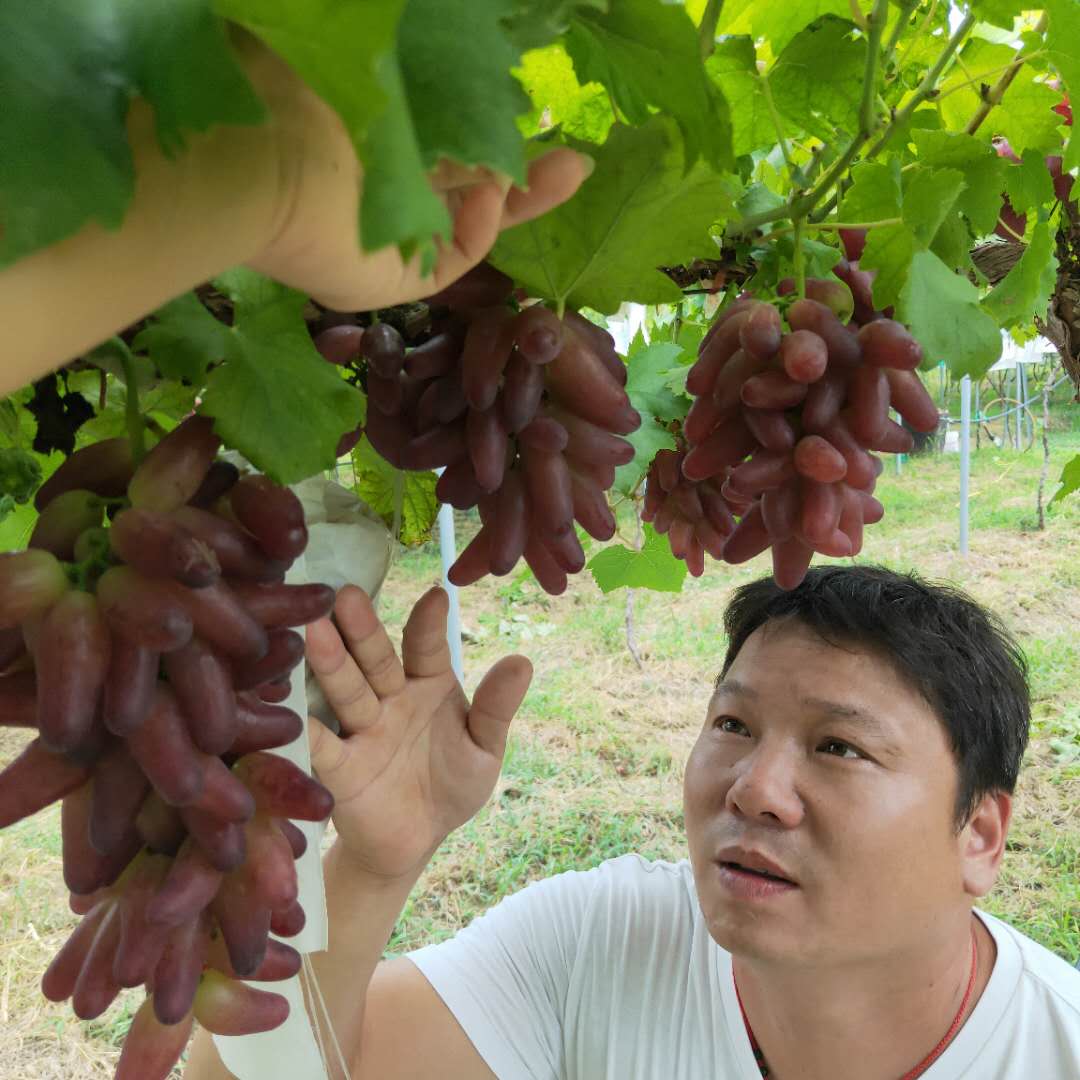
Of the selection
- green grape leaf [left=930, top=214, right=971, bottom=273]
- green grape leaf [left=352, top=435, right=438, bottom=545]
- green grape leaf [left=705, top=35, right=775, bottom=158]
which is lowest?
green grape leaf [left=352, top=435, right=438, bottom=545]

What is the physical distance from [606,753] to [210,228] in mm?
3194

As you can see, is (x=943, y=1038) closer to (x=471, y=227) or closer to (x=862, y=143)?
(x=862, y=143)

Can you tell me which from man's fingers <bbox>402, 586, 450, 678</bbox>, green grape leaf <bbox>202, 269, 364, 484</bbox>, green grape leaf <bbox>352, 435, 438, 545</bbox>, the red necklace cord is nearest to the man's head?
the red necklace cord

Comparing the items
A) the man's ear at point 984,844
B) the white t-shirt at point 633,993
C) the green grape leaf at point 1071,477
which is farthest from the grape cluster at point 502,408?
the white t-shirt at point 633,993

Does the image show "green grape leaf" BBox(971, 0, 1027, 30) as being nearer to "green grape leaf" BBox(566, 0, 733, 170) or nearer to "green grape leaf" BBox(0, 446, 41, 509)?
"green grape leaf" BBox(566, 0, 733, 170)

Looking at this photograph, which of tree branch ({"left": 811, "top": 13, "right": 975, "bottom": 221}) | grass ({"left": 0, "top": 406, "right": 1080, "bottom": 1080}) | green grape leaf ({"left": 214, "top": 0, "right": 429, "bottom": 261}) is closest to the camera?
green grape leaf ({"left": 214, "top": 0, "right": 429, "bottom": 261})

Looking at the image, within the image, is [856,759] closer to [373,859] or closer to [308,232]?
[373,859]

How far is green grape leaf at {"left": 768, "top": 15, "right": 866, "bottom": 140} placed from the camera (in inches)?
19.7

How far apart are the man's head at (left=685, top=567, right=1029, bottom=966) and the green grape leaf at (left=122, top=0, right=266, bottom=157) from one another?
91cm

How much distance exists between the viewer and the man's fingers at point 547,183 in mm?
238

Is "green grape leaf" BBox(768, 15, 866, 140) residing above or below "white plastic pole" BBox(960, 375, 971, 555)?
below

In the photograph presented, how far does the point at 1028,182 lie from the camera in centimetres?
55

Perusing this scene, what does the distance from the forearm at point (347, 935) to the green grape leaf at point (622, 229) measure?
1.89 feet

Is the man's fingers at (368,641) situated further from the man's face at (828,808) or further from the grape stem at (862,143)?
the man's face at (828,808)
